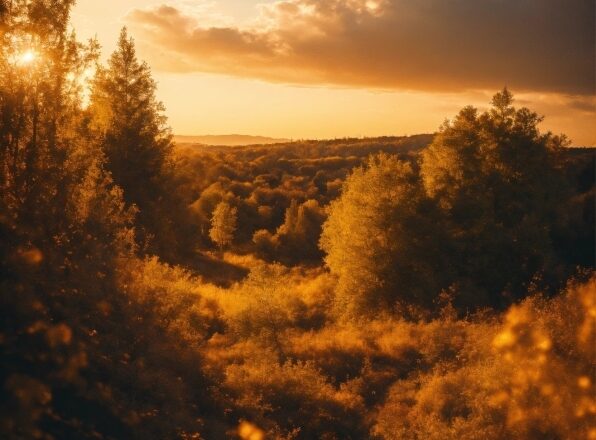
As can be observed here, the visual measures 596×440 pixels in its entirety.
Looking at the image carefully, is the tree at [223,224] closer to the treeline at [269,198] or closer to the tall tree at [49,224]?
the treeline at [269,198]

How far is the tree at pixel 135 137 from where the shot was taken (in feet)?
66.7

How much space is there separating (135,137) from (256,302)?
9.52 metres

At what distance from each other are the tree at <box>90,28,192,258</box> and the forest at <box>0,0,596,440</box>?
0.27 ft

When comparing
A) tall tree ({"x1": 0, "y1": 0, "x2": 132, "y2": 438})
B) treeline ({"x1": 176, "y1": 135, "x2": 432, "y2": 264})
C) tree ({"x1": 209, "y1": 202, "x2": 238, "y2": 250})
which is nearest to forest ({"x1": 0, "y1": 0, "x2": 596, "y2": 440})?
tall tree ({"x1": 0, "y1": 0, "x2": 132, "y2": 438})

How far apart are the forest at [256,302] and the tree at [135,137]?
8 centimetres

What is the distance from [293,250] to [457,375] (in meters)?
36.1

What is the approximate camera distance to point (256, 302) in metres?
16.8

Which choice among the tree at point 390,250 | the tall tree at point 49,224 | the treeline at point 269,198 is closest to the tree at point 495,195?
the tree at point 390,250

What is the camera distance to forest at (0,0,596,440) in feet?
30.5

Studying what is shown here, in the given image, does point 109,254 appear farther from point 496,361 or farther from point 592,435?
point 592,435

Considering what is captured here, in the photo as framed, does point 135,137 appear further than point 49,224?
Yes

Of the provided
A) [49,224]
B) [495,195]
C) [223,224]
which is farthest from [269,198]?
[49,224]

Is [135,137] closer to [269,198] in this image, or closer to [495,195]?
[495,195]

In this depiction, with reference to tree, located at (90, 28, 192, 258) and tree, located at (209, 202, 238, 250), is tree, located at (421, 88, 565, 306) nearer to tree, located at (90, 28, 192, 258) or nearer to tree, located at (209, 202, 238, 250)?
tree, located at (90, 28, 192, 258)
